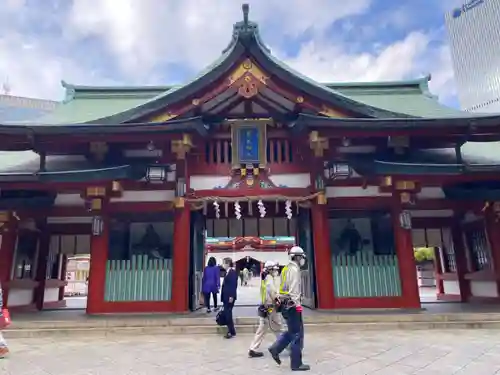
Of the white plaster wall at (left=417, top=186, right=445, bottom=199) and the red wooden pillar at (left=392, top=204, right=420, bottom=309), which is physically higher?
the white plaster wall at (left=417, top=186, right=445, bottom=199)

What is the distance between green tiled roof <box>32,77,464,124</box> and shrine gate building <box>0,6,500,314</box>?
11.1 feet

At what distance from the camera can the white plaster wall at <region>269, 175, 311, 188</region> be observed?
12031 mm

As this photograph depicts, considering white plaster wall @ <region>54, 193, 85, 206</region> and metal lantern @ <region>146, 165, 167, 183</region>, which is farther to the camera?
white plaster wall @ <region>54, 193, 85, 206</region>

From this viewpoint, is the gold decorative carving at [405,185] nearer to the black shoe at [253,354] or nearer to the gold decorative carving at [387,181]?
the gold decorative carving at [387,181]

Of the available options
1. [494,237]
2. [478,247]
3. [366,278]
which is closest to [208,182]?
[366,278]

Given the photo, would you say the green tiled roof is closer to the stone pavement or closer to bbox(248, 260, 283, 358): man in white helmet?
the stone pavement

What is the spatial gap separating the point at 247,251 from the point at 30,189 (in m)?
31.1

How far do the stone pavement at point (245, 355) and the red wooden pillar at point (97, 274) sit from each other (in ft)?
6.69

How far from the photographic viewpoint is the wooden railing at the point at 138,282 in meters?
11.3

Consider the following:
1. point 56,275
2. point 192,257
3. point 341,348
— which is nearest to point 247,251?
point 56,275

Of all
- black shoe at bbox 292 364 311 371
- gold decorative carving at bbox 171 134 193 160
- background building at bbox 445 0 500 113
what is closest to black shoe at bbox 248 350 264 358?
black shoe at bbox 292 364 311 371

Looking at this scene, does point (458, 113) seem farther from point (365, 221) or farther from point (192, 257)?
point (192, 257)

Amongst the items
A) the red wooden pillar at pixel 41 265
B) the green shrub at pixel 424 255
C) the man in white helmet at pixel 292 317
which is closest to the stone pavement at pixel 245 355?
the man in white helmet at pixel 292 317

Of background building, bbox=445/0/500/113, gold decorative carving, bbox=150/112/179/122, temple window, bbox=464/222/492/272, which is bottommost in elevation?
temple window, bbox=464/222/492/272
